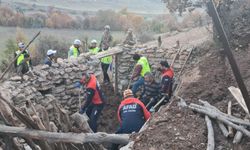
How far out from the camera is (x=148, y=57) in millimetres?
15562

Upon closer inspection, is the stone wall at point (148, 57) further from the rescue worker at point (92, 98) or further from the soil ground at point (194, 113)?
the rescue worker at point (92, 98)

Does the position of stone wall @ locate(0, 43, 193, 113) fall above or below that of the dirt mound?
below

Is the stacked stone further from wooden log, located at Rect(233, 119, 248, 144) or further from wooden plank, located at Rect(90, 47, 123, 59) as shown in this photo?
wooden log, located at Rect(233, 119, 248, 144)

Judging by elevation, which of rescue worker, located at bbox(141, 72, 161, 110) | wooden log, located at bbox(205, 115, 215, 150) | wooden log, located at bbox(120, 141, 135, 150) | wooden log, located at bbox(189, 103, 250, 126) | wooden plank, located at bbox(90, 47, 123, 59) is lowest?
rescue worker, located at bbox(141, 72, 161, 110)

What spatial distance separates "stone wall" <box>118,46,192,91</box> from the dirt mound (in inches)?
107

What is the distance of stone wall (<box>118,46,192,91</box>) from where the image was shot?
49.0 feet

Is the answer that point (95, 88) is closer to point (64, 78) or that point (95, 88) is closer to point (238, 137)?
point (64, 78)

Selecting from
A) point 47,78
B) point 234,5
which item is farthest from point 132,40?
point 47,78

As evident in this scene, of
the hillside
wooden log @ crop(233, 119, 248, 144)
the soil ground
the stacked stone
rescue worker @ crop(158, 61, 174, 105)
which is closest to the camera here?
wooden log @ crop(233, 119, 248, 144)

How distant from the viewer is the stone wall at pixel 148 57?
14.9 meters

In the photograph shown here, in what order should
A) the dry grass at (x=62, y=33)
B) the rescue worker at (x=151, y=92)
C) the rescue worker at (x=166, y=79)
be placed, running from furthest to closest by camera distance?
the dry grass at (x=62, y=33) < the rescue worker at (x=166, y=79) < the rescue worker at (x=151, y=92)

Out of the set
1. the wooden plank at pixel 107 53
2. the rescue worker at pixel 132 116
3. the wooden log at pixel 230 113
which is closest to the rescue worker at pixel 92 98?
the rescue worker at pixel 132 116

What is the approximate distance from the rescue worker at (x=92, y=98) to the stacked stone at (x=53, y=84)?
0.86m

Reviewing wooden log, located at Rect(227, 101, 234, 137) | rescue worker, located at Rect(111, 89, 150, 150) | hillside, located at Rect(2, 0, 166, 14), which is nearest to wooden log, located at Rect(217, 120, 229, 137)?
wooden log, located at Rect(227, 101, 234, 137)
